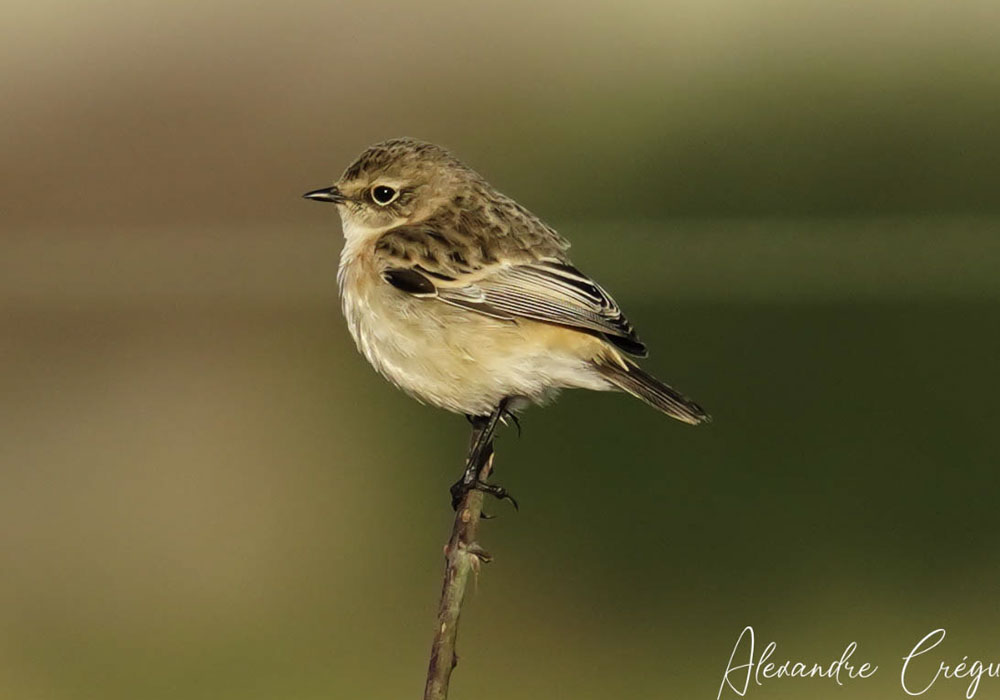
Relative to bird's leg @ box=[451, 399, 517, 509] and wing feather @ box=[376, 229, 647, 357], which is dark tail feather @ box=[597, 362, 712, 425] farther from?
bird's leg @ box=[451, 399, 517, 509]

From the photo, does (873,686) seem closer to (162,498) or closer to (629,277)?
(629,277)

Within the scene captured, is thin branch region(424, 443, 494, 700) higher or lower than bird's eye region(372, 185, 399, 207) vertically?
lower

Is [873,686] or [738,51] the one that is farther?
[738,51]

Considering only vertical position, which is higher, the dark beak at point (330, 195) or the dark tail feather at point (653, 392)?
the dark beak at point (330, 195)

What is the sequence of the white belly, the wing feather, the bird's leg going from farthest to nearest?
the white belly < the wing feather < the bird's leg

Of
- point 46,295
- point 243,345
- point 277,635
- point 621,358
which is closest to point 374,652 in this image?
point 277,635

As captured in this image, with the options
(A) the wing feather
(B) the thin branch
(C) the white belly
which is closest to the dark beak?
(A) the wing feather

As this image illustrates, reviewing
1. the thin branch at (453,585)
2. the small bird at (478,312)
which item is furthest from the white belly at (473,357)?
the thin branch at (453,585)

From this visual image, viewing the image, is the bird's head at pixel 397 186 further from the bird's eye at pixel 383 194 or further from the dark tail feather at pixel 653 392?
the dark tail feather at pixel 653 392
